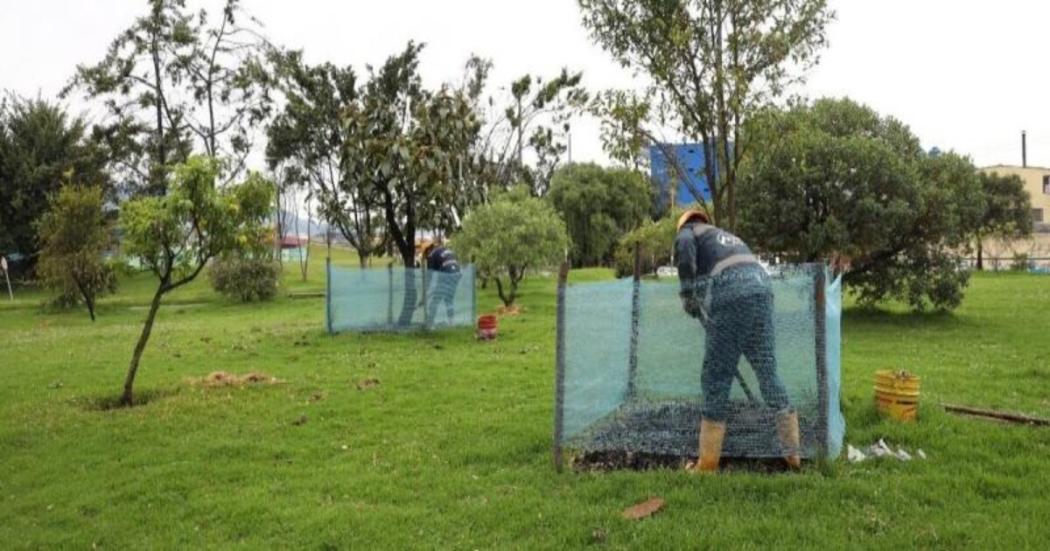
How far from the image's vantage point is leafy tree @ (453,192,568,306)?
20.4 m

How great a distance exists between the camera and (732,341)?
5.80m

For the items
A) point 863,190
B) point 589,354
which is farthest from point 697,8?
point 863,190

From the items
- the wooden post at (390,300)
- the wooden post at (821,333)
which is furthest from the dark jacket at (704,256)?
the wooden post at (390,300)

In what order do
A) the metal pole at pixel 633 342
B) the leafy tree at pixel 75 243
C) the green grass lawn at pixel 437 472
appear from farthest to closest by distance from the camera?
the leafy tree at pixel 75 243 < the metal pole at pixel 633 342 < the green grass lawn at pixel 437 472

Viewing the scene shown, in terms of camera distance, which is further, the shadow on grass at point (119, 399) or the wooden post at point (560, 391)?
the shadow on grass at point (119, 399)

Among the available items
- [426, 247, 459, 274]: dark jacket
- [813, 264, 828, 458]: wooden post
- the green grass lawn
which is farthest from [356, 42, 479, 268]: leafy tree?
[813, 264, 828, 458]: wooden post

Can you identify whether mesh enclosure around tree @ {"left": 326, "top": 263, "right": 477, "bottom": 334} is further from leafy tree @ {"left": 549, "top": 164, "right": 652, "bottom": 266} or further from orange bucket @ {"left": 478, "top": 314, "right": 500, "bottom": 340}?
leafy tree @ {"left": 549, "top": 164, "right": 652, "bottom": 266}

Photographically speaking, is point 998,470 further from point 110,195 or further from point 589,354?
point 110,195

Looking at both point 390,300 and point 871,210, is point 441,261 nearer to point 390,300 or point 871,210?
point 390,300

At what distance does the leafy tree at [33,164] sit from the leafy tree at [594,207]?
948 inches

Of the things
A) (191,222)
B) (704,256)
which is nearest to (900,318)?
(704,256)

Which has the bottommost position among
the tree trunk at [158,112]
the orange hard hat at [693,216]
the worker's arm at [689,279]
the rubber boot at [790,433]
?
the rubber boot at [790,433]

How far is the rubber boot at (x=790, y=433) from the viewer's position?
19.0 feet

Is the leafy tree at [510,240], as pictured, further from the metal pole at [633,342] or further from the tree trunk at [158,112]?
the tree trunk at [158,112]
